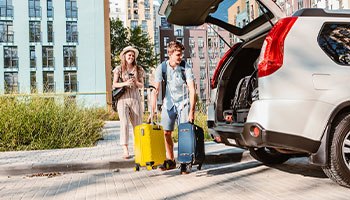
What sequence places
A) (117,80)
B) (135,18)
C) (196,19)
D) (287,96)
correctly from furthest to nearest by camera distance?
(135,18)
(117,80)
(196,19)
(287,96)

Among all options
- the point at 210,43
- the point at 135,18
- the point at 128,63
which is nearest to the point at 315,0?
the point at 128,63

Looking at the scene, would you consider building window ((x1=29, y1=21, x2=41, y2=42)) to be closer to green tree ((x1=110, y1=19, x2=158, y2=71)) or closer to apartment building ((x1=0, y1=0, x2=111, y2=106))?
apartment building ((x1=0, y1=0, x2=111, y2=106))

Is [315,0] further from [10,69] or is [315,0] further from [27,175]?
[27,175]

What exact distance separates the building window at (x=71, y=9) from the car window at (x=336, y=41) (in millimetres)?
40482

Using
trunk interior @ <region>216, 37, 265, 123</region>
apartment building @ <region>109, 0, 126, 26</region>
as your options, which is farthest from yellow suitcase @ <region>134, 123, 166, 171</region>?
apartment building @ <region>109, 0, 126, 26</region>

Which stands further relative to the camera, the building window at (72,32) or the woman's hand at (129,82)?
the building window at (72,32)

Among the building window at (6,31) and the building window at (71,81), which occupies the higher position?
the building window at (6,31)

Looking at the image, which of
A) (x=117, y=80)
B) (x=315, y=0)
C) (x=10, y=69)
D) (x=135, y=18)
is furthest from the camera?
(x=135, y=18)

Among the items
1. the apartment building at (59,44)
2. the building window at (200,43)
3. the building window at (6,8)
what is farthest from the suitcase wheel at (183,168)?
the building window at (200,43)

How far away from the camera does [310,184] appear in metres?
4.59

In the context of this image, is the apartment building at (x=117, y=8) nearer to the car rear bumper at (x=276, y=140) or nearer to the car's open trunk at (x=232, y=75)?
the car's open trunk at (x=232, y=75)

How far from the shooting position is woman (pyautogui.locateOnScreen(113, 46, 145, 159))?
6.70m

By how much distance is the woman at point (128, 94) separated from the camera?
6695 millimetres

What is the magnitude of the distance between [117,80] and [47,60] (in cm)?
3708
